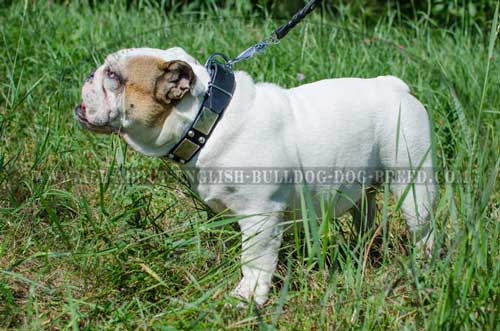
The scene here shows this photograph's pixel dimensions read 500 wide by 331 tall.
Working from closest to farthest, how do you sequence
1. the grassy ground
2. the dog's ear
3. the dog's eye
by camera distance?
the grassy ground, the dog's ear, the dog's eye

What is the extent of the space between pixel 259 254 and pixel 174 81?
0.73m

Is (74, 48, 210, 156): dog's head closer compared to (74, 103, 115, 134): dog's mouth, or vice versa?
(74, 48, 210, 156): dog's head

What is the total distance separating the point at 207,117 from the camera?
256 cm

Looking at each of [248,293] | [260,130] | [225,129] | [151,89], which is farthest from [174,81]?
[248,293]

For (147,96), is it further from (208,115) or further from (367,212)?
(367,212)

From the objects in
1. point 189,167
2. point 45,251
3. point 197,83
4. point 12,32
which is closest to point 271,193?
point 189,167

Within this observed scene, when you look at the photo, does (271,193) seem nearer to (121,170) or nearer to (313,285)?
(313,285)

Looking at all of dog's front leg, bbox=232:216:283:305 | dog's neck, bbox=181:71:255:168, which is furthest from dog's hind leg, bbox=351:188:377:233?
dog's neck, bbox=181:71:255:168

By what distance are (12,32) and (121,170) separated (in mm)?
2339

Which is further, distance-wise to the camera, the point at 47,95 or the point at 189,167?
the point at 47,95

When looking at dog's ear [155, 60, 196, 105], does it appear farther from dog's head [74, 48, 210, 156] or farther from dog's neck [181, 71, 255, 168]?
dog's neck [181, 71, 255, 168]

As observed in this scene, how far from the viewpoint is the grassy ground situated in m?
2.34

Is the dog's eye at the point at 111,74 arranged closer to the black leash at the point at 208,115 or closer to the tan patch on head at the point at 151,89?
the tan patch on head at the point at 151,89

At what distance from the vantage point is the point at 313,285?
2.68 m
